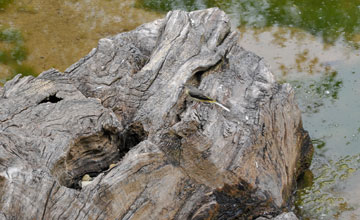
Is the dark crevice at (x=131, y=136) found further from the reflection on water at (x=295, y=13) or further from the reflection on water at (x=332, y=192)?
the reflection on water at (x=295, y=13)

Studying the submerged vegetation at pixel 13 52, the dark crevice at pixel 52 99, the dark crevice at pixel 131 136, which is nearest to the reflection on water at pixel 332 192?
the dark crevice at pixel 131 136

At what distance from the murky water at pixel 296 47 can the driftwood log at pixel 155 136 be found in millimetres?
468

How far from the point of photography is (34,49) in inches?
287

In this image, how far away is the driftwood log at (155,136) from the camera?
3557 millimetres

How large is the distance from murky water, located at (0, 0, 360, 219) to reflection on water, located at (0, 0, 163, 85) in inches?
0.6

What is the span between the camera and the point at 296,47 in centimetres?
714

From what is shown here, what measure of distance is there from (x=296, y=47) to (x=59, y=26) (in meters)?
3.54

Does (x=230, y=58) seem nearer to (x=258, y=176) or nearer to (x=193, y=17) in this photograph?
(x=193, y=17)

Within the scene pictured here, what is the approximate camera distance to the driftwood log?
356 cm

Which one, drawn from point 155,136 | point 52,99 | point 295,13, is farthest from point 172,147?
point 295,13

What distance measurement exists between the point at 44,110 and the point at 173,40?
1.49m

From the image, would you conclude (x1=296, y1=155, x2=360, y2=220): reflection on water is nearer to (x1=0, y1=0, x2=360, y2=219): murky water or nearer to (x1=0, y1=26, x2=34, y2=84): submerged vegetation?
(x1=0, y1=0, x2=360, y2=219): murky water

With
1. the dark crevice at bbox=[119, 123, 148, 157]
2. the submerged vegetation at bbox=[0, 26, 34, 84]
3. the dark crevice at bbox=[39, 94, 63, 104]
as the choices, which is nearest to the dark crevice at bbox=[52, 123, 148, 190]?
the dark crevice at bbox=[119, 123, 148, 157]

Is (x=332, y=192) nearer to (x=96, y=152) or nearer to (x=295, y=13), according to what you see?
(x=96, y=152)
